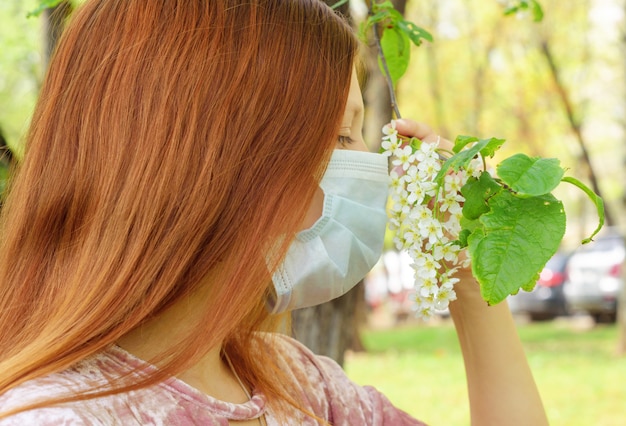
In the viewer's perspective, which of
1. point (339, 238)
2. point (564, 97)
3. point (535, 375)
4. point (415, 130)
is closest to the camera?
point (339, 238)

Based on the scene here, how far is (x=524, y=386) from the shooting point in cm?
198

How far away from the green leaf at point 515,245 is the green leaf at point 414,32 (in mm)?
881

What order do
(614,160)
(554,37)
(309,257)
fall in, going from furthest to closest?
(614,160) < (554,37) < (309,257)

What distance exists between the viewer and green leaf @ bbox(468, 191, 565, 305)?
127 centimetres

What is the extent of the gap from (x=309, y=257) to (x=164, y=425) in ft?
1.48

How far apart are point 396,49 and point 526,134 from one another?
17690 mm

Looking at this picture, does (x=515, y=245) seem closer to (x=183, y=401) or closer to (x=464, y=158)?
(x=464, y=158)

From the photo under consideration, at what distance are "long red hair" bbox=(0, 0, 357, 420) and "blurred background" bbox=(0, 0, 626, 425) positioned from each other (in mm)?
2649

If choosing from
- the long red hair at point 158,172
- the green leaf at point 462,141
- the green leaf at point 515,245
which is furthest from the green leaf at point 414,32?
the green leaf at point 515,245

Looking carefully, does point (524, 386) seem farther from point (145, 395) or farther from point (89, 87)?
point (89, 87)

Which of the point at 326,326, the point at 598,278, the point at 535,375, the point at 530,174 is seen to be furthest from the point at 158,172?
the point at 598,278

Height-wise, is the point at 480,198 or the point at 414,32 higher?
the point at 414,32

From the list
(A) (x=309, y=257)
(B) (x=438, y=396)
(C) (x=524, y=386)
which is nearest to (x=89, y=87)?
(A) (x=309, y=257)

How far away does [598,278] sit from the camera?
13930 mm
